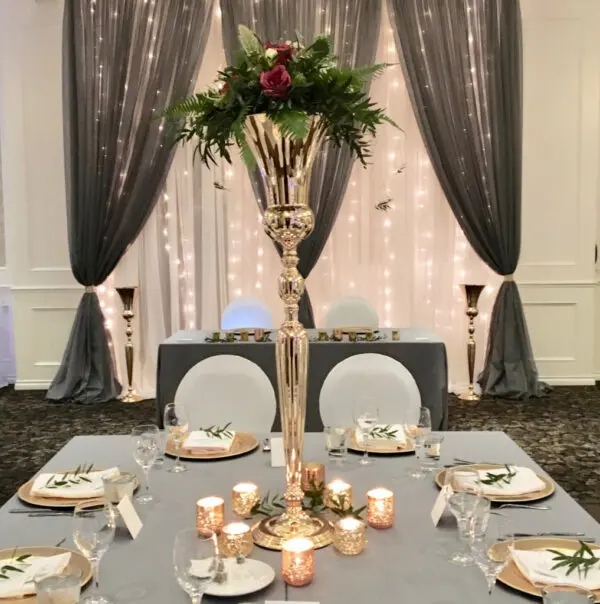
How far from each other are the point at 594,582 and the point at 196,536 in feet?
2.31

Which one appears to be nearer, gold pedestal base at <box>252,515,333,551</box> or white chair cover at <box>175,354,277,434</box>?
gold pedestal base at <box>252,515,333,551</box>

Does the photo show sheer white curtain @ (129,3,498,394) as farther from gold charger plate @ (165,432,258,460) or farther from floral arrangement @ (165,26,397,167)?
floral arrangement @ (165,26,397,167)

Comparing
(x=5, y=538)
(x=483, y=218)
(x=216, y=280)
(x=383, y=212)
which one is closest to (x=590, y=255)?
(x=483, y=218)

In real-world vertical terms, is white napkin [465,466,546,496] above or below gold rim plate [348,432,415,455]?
below

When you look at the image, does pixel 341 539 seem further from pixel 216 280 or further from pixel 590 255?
pixel 590 255

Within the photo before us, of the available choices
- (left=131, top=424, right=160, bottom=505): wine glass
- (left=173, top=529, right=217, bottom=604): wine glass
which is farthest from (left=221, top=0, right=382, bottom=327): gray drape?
(left=173, top=529, right=217, bottom=604): wine glass

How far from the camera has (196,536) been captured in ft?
3.91

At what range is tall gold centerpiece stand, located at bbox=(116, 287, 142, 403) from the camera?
5523 millimetres

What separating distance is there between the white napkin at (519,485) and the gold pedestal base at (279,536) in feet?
1.44

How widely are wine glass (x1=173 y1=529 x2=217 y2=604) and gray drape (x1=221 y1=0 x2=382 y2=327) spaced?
438 cm

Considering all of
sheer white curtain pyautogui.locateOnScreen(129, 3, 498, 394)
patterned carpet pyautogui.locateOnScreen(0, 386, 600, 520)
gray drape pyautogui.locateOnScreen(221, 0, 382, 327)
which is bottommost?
patterned carpet pyautogui.locateOnScreen(0, 386, 600, 520)

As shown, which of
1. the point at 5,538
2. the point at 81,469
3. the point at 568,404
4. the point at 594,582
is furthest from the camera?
the point at 568,404

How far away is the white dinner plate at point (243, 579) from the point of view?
1283 millimetres

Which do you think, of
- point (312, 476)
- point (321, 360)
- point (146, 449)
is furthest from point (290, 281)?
point (321, 360)
